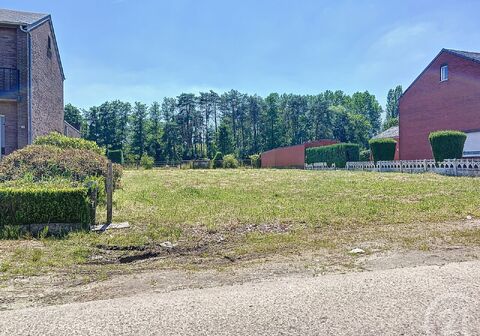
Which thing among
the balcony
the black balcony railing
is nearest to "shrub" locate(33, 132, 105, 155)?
the balcony

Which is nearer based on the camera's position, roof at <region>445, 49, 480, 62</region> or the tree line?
roof at <region>445, 49, 480, 62</region>

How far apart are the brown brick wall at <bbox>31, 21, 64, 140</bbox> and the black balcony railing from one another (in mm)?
733

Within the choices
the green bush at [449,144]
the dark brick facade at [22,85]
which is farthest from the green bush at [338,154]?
the dark brick facade at [22,85]

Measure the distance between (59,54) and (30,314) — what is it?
21144 mm

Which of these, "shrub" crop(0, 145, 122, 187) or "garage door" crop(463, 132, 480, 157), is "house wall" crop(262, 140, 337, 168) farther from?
"shrub" crop(0, 145, 122, 187)

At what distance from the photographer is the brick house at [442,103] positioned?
23.4 meters

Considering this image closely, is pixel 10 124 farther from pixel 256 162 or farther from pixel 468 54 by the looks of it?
pixel 256 162

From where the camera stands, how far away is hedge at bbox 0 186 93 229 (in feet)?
21.8

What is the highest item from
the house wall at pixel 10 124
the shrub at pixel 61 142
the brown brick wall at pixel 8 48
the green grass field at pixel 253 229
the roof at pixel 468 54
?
the roof at pixel 468 54

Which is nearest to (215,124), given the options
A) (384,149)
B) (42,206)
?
(384,149)

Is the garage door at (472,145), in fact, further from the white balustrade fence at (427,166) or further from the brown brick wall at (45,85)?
the brown brick wall at (45,85)

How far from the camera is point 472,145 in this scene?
2338cm

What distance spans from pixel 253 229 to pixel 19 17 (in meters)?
15.5

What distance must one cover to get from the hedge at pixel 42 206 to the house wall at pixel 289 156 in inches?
1242
